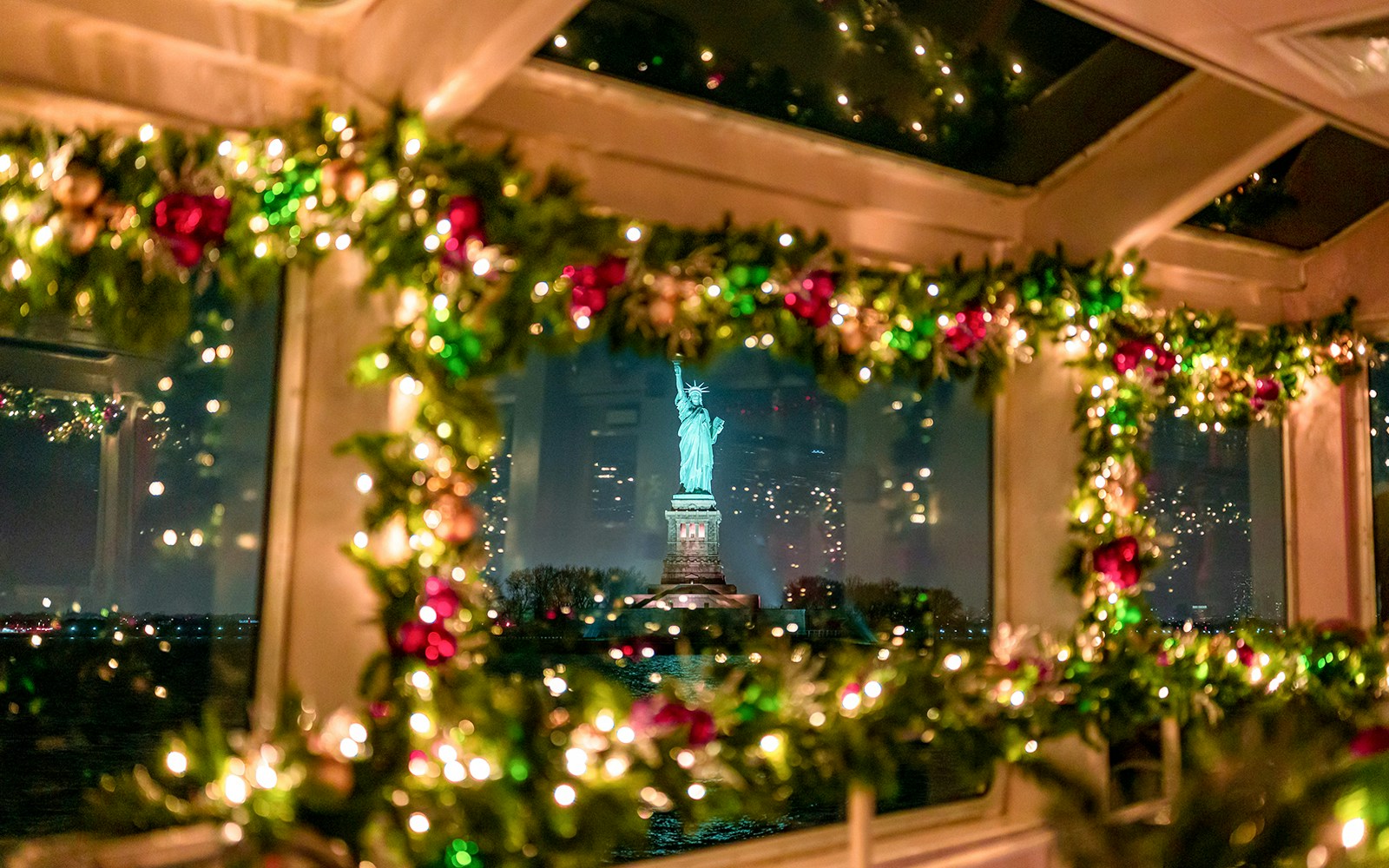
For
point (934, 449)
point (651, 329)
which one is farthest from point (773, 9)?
point (934, 449)

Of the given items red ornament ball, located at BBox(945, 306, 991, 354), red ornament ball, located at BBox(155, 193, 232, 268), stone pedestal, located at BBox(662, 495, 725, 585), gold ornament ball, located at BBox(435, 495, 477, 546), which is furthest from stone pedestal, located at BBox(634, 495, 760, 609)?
red ornament ball, located at BBox(155, 193, 232, 268)

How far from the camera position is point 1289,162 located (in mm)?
3957

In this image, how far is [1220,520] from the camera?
462cm

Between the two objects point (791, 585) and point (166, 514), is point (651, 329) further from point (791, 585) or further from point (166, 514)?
point (791, 585)

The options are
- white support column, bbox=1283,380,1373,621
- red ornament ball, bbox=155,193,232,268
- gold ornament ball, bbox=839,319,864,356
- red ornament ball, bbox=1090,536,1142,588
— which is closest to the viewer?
red ornament ball, bbox=155,193,232,268

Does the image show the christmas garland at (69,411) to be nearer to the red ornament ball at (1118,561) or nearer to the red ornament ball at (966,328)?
the red ornament ball at (966,328)

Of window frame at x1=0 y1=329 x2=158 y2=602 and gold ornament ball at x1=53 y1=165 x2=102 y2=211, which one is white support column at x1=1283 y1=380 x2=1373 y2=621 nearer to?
window frame at x1=0 y1=329 x2=158 y2=602

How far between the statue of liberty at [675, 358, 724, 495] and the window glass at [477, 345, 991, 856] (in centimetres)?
20

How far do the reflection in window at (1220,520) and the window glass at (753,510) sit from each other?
0.89m

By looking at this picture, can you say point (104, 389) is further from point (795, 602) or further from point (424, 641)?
point (795, 602)

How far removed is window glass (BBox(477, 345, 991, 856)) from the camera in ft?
11.5

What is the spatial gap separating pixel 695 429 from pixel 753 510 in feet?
3.71

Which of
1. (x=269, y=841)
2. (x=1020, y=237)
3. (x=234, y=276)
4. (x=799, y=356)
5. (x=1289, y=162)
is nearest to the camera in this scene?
(x=269, y=841)

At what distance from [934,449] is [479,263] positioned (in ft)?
7.31
